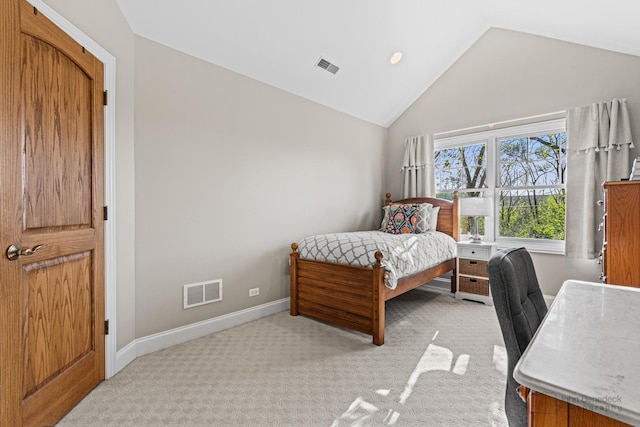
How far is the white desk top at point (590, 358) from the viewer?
515 mm

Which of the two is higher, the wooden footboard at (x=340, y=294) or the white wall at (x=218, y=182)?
the white wall at (x=218, y=182)

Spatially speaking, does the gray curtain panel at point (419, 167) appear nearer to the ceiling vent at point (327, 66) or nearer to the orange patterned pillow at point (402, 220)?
the orange patterned pillow at point (402, 220)

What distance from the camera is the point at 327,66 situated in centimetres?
338

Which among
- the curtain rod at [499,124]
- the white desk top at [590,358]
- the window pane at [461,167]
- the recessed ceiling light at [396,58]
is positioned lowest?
the white desk top at [590,358]

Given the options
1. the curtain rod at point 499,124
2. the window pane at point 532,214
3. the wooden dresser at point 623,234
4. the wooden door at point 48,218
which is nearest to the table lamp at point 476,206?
the window pane at point 532,214

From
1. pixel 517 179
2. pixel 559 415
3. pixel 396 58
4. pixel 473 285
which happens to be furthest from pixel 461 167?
pixel 559 415

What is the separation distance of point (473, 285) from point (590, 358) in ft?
11.0

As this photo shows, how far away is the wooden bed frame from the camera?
260 cm

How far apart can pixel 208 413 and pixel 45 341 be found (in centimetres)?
91

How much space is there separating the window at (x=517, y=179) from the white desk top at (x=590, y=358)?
3.08 m

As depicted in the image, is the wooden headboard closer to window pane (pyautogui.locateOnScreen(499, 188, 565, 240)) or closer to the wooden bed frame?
window pane (pyautogui.locateOnScreen(499, 188, 565, 240))

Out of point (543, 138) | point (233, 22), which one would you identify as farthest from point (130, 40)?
point (543, 138)

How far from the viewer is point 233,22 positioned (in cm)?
256

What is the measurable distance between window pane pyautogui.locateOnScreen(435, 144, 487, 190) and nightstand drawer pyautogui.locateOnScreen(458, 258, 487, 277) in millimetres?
1044
